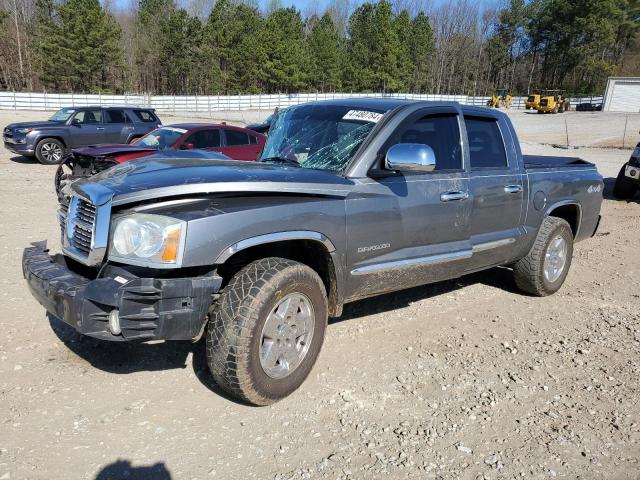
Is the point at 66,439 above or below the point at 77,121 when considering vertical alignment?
below

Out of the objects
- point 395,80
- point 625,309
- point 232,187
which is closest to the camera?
point 232,187

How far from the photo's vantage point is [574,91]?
252 ft

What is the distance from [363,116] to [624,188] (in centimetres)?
983

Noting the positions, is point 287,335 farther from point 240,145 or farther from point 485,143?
point 240,145

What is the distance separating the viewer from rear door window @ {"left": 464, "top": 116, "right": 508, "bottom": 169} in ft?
15.3

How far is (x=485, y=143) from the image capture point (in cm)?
484

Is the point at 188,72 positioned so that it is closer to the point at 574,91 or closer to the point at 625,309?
the point at 574,91

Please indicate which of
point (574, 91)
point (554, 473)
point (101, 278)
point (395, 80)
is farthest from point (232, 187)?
point (574, 91)

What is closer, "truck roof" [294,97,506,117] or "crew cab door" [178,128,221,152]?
"truck roof" [294,97,506,117]

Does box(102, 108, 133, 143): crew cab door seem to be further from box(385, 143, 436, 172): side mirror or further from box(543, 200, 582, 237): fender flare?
box(385, 143, 436, 172): side mirror

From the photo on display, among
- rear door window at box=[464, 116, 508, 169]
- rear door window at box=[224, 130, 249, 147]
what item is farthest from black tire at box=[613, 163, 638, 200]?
rear door window at box=[224, 130, 249, 147]

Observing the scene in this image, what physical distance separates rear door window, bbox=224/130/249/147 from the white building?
51.6m

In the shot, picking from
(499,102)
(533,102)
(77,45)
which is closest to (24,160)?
(77,45)

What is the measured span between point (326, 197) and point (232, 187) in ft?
2.22
